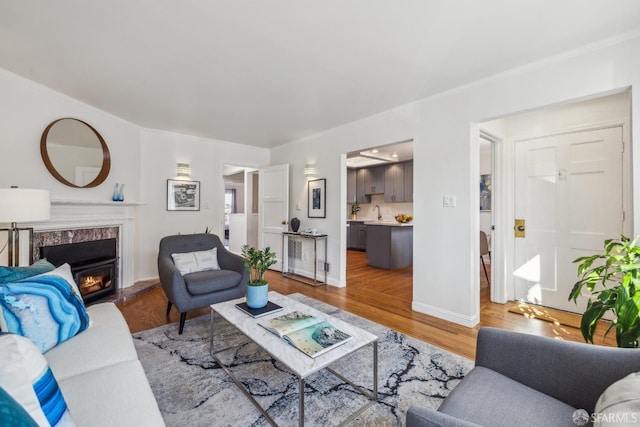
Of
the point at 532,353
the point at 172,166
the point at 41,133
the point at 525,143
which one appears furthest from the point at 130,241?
the point at 525,143

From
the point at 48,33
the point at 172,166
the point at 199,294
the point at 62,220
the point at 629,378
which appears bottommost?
the point at 199,294

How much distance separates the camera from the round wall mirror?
2.95 meters

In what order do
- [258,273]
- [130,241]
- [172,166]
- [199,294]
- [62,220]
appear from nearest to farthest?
[258,273]
[199,294]
[62,220]
[130,241]
[172,166]

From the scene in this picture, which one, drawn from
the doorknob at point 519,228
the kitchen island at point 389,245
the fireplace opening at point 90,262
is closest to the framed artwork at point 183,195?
the fireplace opening at point 90,262

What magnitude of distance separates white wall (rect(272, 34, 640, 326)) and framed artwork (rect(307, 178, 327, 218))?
1.13 m

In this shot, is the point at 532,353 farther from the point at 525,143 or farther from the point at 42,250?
the point at 42,250

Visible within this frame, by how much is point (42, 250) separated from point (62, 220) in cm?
36

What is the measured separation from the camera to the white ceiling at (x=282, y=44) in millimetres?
1720

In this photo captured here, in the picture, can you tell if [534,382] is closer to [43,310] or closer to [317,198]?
[43,310]

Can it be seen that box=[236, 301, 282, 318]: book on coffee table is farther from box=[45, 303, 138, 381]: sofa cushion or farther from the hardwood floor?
the hardwood floor

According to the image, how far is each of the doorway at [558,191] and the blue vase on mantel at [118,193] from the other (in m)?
4.54

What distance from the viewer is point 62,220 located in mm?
3090

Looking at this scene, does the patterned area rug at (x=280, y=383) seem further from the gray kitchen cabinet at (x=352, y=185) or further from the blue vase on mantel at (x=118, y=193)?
the gray kitchen cabinet at (x=352, y=185)

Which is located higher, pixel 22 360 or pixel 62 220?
pixel 62 220
